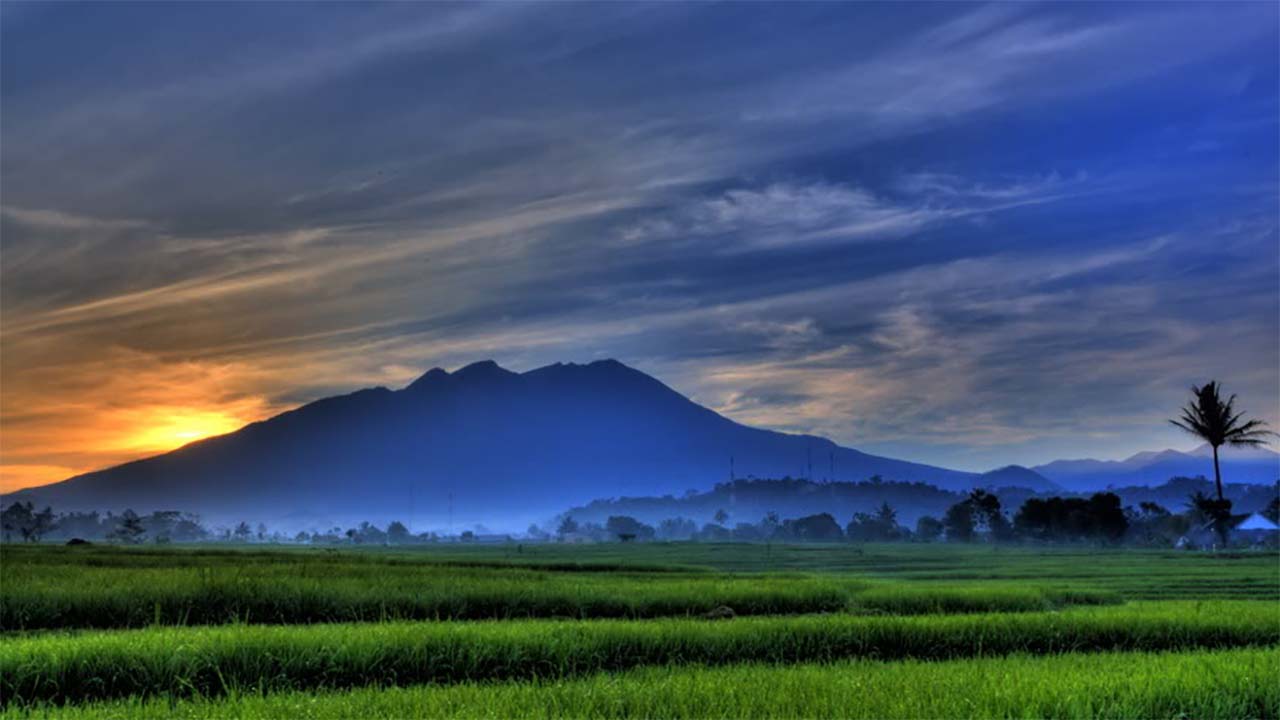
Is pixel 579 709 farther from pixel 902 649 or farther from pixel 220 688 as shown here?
pixel 902 649

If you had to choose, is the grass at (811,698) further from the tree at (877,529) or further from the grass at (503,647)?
the tree at (877,529)

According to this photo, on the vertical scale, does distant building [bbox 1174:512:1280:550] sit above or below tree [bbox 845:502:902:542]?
above

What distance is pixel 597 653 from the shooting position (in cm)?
1215

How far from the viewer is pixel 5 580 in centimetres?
2023

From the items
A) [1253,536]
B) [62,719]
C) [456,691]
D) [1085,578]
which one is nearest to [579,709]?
[456,691]

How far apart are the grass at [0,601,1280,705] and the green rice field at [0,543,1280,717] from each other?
0.03 meters

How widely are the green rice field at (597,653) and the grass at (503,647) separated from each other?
3cm

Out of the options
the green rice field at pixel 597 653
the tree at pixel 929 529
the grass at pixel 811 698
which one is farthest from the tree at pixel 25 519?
the grass at pixel 811 698

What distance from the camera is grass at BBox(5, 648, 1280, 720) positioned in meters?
7.47

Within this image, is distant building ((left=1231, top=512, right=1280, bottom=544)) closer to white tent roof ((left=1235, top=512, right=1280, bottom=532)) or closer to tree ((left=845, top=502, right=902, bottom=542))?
white tent roof ((left=1235, top=512, right=1280, bottom=532))

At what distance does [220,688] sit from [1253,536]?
11891 cm

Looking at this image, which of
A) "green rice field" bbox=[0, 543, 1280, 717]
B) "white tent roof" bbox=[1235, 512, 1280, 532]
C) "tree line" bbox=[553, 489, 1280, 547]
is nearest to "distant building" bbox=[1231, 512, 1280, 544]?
"white tent roof" bbox=[1235, 512, 1280, 532]

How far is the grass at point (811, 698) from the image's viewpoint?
7473 millimetres

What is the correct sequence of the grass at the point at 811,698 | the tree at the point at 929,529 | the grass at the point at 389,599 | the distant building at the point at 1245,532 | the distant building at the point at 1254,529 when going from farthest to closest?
the tree at the point at 929,529
the distant building at the point at 1254,529
the distant building at the point at 1245,532
the grass at the point at 389,599
the grass at the point at 811,698
